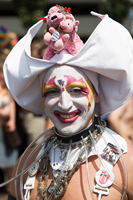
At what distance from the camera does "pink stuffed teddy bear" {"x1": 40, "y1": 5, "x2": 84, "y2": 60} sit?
1.96m

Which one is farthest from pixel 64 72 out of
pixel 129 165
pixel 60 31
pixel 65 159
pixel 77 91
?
pixel 129 165

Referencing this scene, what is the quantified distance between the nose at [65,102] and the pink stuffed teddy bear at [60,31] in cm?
29

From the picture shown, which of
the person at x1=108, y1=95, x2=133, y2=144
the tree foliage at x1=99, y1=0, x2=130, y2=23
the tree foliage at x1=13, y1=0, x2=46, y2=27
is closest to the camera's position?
the person at x1=108, y1=95, x2=133, y2=144

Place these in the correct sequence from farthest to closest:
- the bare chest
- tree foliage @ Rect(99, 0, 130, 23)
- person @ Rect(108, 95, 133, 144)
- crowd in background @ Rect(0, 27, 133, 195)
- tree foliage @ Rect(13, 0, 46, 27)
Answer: tree foliage @ Rect(99, 0, 130, 23), tree foliage @ Rect(13, 0, 46, 27), crowd in background @ Rect(0, 27, 133, 195), person @ Rect(108, 95, 133, 144), the bare chest

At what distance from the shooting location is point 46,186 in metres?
2.04

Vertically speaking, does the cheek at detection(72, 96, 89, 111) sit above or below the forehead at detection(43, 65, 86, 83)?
below

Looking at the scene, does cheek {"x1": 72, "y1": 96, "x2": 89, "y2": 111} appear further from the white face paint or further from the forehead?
the forehead

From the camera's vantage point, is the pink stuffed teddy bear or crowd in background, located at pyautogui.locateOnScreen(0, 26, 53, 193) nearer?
the pink stuffed teddy bear

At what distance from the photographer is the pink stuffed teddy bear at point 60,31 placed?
6.43 feet

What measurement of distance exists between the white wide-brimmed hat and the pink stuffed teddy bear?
0.21 feet

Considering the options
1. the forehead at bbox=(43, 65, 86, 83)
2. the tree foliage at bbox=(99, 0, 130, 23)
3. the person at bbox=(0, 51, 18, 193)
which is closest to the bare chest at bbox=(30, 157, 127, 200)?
the forehead at bbox=(43, 65, 86, 83)

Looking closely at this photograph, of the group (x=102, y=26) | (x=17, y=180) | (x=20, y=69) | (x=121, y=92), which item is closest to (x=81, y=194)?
(x=17, y=180)

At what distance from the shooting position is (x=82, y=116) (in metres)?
2.02

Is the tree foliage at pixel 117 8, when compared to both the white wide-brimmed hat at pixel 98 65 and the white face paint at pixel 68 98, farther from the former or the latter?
the white face paint at pixel 68 98
